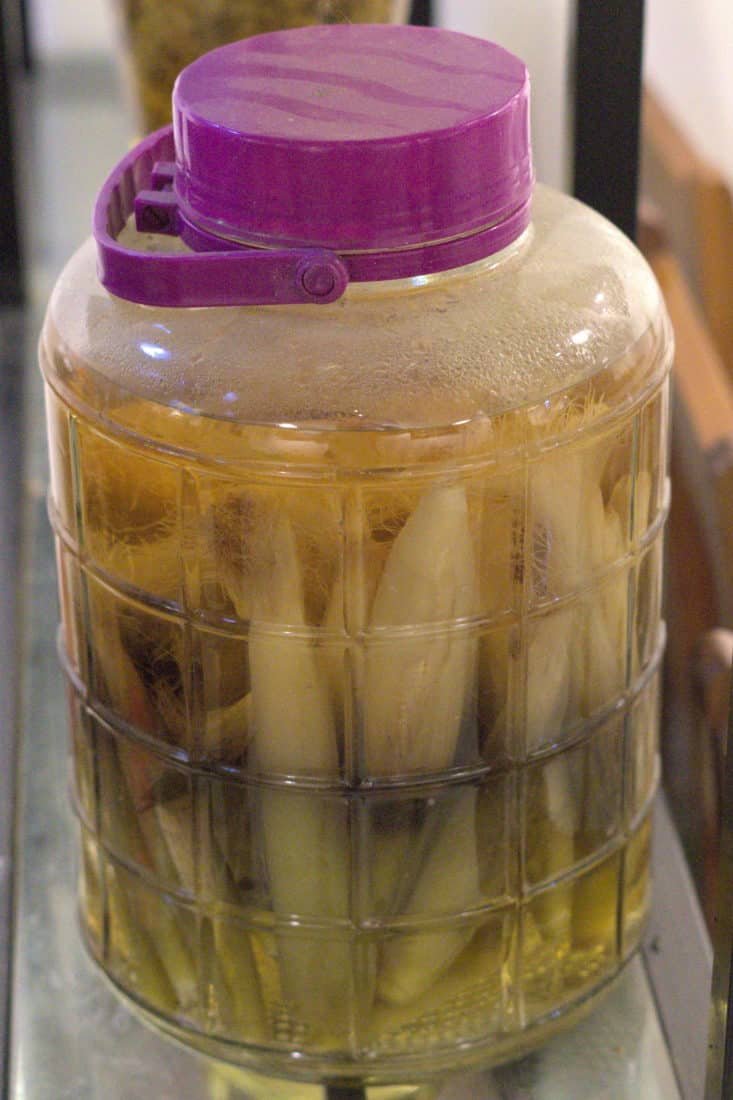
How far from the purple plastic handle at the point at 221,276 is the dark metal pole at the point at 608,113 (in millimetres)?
218

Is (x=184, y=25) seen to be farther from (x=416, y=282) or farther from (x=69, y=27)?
(x=69, y=27)

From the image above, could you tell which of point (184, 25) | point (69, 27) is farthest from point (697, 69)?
point (184, 25)

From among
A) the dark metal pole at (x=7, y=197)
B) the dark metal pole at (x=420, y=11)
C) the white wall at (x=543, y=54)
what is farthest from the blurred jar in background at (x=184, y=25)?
the white wall at (x=543, y=54)

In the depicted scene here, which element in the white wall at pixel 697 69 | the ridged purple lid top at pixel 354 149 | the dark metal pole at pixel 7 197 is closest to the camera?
the ridged purple lid top at pixel 354 149

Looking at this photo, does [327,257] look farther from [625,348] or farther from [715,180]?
[715,180]

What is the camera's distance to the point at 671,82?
4.53ft

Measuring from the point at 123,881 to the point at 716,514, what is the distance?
2.11 feet

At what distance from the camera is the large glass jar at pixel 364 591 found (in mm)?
378

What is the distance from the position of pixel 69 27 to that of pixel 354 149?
A: 3.68 ft

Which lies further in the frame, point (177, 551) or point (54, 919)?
point (54, 919)

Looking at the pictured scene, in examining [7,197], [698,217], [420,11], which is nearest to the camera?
[7,197]

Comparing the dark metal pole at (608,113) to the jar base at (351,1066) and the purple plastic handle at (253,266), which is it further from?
the jar base at (351,1066)

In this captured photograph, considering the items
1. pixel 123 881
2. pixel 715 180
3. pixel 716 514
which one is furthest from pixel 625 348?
pixel 715 180

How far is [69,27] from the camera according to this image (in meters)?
1.39
